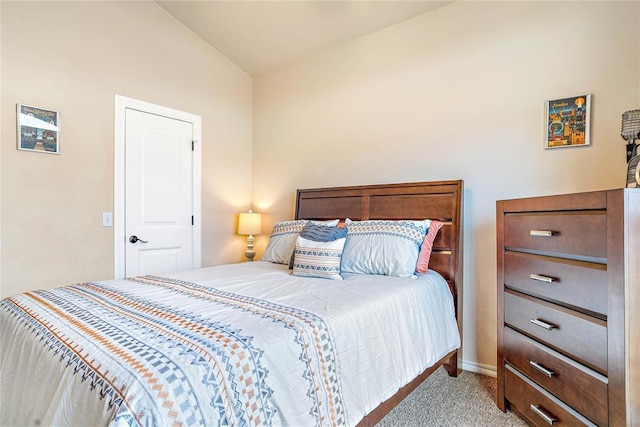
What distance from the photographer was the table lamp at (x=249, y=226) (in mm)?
3729

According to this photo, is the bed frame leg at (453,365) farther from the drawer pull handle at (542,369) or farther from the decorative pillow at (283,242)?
the decorative pillow at (283,242)

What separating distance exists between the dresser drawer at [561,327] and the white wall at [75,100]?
9.53ft

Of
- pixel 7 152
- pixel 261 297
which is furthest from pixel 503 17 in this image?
pixel 7 152

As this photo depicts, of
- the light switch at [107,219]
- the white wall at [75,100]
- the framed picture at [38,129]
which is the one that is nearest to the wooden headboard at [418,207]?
the white wall at [75,100]

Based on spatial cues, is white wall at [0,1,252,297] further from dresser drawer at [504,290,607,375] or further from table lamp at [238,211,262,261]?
dresser drawer at [504,290,607,375]

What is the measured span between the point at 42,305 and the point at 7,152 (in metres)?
1.50

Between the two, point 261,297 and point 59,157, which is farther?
point 59,157

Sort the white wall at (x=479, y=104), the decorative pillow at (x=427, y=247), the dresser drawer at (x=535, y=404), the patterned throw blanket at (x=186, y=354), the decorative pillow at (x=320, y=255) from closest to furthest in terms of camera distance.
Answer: the patterned throw blanket at (x=186, y=354) < the dresser drawer at (x=535, y=404) < the white wall at (x=479, y=104) < the decorative pillow at (x=320, y=255) < the decorative pillow at (x=427, y=247)

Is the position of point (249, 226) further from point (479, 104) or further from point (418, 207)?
point (479, 104)

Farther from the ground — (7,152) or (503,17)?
(503,17)

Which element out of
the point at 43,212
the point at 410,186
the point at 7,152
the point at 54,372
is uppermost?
the point at 7,152

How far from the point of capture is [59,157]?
256 centimetres

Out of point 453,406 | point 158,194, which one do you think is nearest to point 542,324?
point 453,406

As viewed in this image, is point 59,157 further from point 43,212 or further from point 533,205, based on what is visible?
point 533,205
